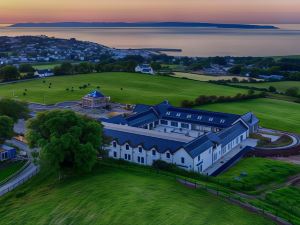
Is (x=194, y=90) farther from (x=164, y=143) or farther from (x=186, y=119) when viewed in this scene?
(x=164, y=143)

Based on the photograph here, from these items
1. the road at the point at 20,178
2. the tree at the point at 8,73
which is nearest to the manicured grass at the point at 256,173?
the road at the point at 20,178

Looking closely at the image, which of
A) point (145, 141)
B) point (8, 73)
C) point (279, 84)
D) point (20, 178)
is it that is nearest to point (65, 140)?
point (20, 178)

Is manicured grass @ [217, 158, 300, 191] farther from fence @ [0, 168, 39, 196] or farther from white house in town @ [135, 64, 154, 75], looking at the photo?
white house in town @ [135, 64, 154, 75]

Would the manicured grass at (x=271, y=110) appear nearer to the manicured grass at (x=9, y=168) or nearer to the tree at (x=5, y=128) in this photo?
the tree at (x=5, y=128)

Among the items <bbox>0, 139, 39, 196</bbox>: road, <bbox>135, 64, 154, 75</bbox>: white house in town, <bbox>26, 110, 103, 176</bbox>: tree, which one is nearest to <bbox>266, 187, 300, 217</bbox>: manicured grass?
<bbox>26, 110, 103, 176</bbox>: tree

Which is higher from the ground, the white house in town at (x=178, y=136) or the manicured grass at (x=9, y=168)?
the white house in town at (x=178, y=136)

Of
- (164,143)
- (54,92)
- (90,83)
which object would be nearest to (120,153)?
(164,143)
